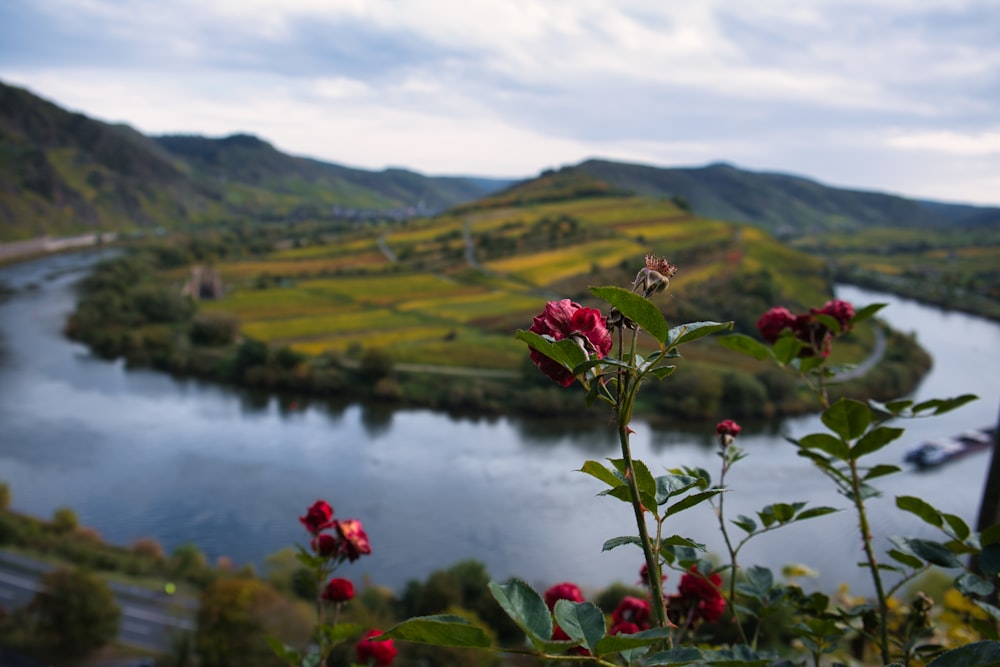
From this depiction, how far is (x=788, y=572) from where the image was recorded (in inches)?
87.1

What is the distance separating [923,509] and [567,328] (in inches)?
24.9

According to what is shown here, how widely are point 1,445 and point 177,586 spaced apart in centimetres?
708

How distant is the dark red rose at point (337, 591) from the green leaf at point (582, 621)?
0.92 meters

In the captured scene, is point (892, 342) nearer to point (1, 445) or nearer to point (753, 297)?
point (753, 297)

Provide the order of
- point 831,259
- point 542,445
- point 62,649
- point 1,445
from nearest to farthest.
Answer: point 62,649 → point 1,445 → point 542,445 → point 831,259

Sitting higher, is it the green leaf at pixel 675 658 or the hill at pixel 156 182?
the hill at pixel 156 182

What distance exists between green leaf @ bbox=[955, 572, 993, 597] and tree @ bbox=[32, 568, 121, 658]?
9650mm

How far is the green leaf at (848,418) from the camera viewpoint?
101cm

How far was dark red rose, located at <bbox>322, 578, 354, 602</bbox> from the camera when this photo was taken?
1467 millimetres

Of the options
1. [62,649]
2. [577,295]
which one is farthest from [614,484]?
[577,295]

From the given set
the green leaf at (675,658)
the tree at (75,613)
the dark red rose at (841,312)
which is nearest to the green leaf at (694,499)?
the green leaf at (675,658)

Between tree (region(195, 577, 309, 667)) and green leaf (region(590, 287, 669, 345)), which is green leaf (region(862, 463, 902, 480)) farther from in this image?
tree (region(195, 577, 309, 667))

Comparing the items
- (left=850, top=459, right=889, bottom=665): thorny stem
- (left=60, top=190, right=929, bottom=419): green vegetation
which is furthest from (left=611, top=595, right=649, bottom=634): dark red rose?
(left=60, top=190, right=929, bottom=419): green vegetation

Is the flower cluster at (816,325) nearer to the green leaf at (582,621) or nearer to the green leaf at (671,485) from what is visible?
the green leaf at (671,485)
